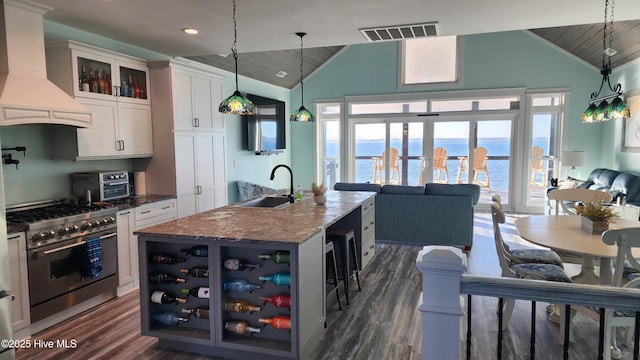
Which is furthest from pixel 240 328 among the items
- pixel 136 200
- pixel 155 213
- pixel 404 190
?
pixel 404 190

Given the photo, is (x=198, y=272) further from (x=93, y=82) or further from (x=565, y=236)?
(x=565, y=236)

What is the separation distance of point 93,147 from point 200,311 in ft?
7.37

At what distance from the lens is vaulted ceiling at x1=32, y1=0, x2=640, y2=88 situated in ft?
11.8

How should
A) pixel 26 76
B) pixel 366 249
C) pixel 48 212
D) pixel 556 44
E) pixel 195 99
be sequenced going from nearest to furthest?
pixel 26 76, pixel 48 212, pixel 366 249, pixel 195 99, pixel 556 44

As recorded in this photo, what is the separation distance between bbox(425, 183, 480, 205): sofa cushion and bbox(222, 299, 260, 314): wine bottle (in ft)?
11.3

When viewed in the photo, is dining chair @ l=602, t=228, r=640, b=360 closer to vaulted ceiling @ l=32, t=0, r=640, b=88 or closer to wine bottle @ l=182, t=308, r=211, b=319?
vaulted ceiling @ l=32, t=0, r=640, b=88

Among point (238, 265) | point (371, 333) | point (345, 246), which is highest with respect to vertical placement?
point (238, 265)

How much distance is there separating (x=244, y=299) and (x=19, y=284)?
1.77 meters

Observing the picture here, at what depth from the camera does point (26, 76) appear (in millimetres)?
3371

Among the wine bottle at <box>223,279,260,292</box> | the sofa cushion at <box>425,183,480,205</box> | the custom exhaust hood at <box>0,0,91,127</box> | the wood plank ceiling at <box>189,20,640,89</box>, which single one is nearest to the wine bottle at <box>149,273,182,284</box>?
the wine bottle at <box>223,279,260,292</box>

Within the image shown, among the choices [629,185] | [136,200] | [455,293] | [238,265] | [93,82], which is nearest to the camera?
[455,293]

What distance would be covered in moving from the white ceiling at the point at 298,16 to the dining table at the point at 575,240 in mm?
Result: 1977

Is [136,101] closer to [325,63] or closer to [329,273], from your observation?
[329,273]

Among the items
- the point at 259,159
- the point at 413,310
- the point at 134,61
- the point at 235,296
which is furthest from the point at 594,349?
the point at 259,159
